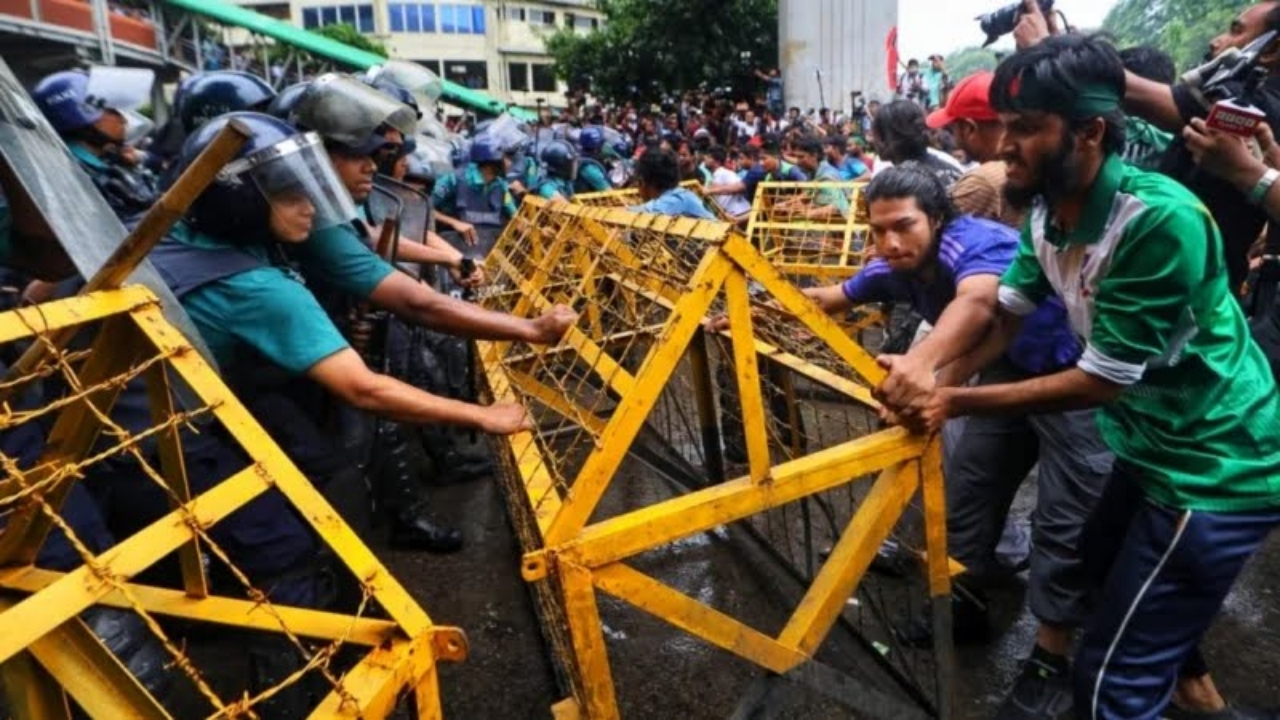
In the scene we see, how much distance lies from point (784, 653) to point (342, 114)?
102 inches

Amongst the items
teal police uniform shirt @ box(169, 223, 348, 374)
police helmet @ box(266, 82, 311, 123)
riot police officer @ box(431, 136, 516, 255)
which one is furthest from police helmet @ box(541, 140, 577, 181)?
teal police uniform shirt @ box(169, 223, 348, 374)

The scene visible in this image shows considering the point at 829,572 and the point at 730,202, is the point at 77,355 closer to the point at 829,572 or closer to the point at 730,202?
the point at 829,572

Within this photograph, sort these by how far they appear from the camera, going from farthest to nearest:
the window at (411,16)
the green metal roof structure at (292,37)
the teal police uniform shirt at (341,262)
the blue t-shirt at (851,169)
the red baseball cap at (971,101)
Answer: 1. the window at (411,16)
2. the green metal roof structure at (292,37)
3. the blue t-shirt at (851,169)
4. the red baseball cap at (971,101)
5. the teal police uniform shirt at (341,262)

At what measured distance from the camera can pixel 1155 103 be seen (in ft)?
8.22

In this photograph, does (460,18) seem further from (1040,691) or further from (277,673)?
(1040,691)

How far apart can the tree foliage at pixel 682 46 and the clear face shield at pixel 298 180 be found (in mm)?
24901

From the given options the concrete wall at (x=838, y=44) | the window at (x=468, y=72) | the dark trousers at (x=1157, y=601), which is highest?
the window at (x=468, y=72)

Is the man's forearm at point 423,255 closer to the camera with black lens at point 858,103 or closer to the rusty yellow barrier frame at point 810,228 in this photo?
the rusty yellow barrier frame at point 810,228

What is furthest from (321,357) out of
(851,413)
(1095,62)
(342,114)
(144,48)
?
(144,48)

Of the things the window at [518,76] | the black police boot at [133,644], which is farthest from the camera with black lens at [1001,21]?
the window at [518,76]

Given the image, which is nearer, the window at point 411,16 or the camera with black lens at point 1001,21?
the camera with black lens at point 1001,21

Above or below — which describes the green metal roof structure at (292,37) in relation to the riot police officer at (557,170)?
above

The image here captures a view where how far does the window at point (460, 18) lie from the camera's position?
47.9m

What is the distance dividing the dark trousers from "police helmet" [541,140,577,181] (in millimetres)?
6668
